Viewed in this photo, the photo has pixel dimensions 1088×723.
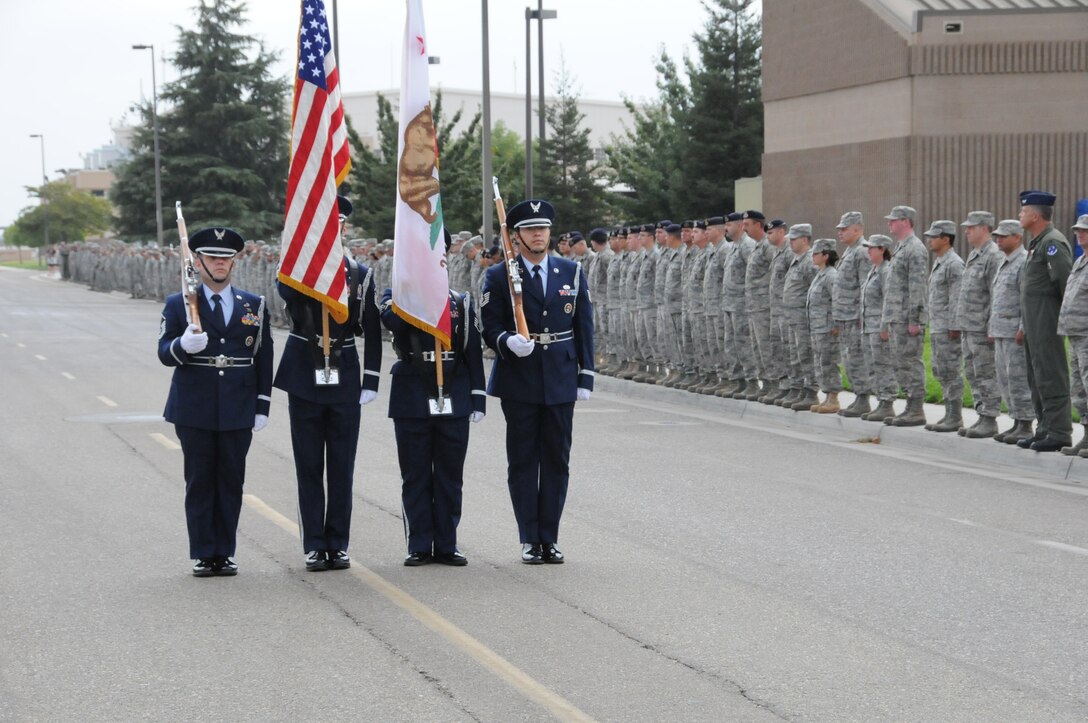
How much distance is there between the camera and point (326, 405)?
921 centimetres

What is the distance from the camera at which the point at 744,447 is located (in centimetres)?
1527

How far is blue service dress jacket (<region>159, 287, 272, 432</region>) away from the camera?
9.03 m

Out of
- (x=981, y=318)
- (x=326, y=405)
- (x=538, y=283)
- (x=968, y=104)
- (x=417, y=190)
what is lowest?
(x=326, y=405)

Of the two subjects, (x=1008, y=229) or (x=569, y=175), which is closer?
(x=1008, y=229)

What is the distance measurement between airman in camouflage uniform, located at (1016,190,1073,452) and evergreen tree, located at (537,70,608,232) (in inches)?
1577

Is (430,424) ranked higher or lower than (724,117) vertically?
lower

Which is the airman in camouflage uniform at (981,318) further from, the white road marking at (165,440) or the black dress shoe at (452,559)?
the white road marking at (165,440)

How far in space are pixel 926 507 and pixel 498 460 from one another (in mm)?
4125

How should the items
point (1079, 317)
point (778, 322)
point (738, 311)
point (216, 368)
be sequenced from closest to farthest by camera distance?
point (216, 368)
point (1079, 317)
point (778, 322)
point (738, 311)

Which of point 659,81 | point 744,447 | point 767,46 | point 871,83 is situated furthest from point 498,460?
point 659,81

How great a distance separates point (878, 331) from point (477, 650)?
9890 mm

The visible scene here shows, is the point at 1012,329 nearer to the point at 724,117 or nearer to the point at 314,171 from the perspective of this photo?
the point at 314,171

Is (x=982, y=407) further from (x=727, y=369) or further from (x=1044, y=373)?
(x=727, y=369)

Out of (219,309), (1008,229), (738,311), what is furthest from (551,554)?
(738,311)
